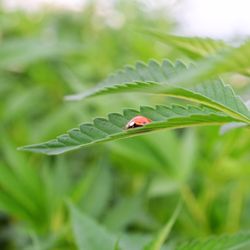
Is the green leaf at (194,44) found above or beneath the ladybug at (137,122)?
above

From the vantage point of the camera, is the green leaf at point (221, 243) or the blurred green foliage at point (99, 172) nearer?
the green leaf at point (221, 243)

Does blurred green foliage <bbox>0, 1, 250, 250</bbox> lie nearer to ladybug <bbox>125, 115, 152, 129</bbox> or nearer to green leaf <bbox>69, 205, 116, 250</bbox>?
green leaf <bbox>69, 205, 116, 250</bbox>

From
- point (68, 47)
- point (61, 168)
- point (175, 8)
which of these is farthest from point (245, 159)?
point (175, 8)

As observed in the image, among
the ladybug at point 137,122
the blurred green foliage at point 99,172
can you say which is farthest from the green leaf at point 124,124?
the blurred green foliage at point 99,172

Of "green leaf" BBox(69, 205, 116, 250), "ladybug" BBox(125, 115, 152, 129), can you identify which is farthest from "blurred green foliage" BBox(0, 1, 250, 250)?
"ladybug" BBox(125, 115, 152, 129)

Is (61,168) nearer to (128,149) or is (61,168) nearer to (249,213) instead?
(128,149)

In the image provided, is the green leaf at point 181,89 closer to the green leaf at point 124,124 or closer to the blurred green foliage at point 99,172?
the green leaf at point 124,124
